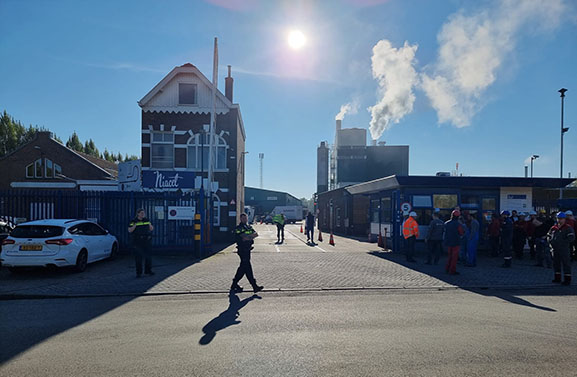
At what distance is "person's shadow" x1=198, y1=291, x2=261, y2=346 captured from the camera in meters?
5.00

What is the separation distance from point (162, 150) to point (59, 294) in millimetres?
14496

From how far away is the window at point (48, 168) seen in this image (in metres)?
33.4

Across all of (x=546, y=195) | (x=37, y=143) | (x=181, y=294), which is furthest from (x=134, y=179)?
(x=546, y=195)

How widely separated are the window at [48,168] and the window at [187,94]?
68.8ft

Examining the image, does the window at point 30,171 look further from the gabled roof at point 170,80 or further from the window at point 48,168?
the gabled roof at point 170,80

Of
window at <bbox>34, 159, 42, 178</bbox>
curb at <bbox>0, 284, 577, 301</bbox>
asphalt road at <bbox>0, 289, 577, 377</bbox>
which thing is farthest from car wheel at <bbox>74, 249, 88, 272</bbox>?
window at <bbox>34, 159, 42, 178</bbox>

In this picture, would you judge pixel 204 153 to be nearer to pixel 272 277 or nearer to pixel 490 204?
pixel 272 277

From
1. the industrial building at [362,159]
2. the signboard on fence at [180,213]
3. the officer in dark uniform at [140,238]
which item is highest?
the industrial building at [362,159]

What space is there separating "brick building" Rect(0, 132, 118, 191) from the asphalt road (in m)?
30.4

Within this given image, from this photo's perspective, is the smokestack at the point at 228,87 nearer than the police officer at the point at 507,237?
No

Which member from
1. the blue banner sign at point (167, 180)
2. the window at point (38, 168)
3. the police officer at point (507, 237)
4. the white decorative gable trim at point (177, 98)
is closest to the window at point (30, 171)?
the window at point (38, 168)

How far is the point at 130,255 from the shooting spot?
13.4 meters

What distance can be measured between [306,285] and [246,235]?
1.98 m

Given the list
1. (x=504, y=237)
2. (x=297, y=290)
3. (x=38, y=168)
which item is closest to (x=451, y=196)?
(x=504, y=237)
